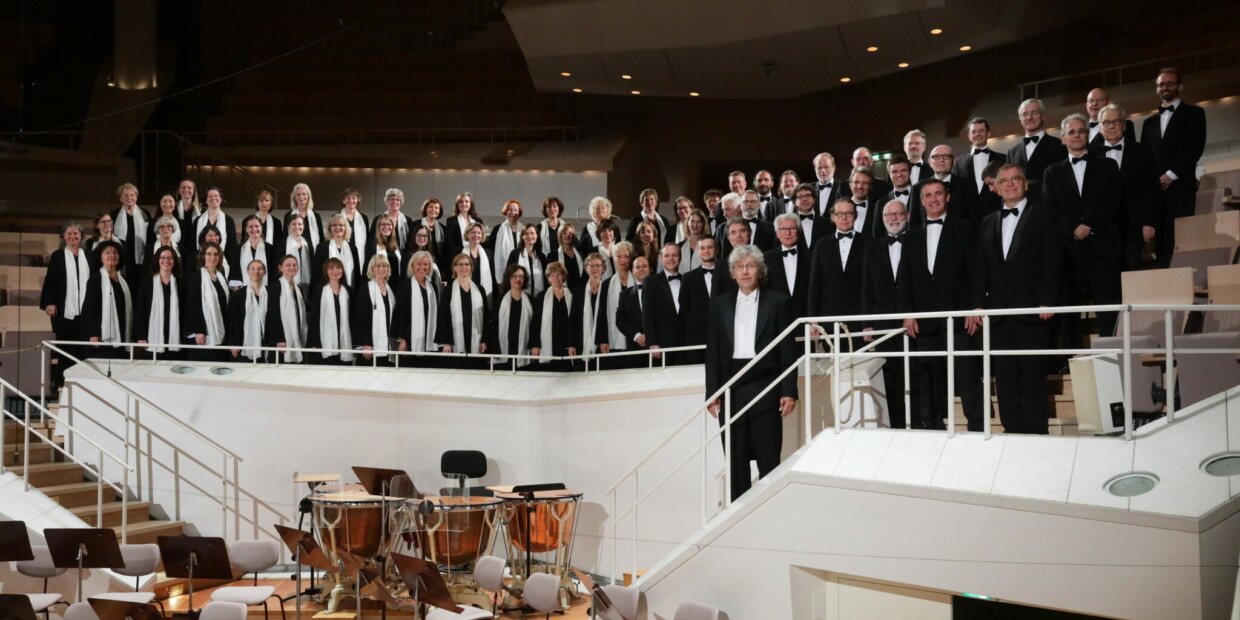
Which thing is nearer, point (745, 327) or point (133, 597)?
point (745, 327)

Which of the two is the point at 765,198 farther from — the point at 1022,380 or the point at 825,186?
the point at 1022,380

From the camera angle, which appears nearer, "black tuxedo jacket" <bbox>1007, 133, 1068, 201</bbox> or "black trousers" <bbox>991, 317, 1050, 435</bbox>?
"black trousers" <bbox>991, 317, 1050, 435</bbox>

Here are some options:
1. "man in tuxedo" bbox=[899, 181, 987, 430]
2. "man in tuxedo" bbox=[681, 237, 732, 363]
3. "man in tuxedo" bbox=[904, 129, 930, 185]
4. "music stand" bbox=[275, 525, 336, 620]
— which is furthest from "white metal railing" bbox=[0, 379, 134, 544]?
"man in tuxedo" bbox=[904, 129, 930, 185]

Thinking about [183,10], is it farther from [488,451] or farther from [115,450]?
[488,451]

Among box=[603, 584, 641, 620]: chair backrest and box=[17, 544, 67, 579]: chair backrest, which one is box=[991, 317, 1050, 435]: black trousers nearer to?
box=[603, 584, 641, 620]: chair backrest

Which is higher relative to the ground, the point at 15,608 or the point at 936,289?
the point at 936,289

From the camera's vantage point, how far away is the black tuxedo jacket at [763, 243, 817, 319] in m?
6.31

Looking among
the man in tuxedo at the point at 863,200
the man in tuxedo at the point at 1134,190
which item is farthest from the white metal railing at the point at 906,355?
the man in tuxedo at the point at 863,200

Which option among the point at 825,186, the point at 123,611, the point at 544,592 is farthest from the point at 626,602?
the point at 825,186

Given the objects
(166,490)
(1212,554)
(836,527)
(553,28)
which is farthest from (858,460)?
(553,28)

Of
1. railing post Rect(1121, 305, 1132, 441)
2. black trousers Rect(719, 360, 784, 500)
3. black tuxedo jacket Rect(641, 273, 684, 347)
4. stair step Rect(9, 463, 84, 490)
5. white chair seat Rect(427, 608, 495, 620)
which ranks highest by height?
black tuxedo jacket Rect(641, 273, 684, 347)

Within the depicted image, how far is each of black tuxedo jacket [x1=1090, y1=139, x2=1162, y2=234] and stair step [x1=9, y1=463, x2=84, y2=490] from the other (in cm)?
702

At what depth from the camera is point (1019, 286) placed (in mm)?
5211

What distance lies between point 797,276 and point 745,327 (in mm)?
706
